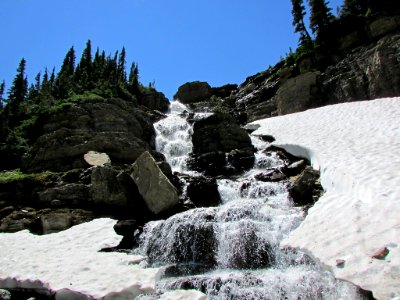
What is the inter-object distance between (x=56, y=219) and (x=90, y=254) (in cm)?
431

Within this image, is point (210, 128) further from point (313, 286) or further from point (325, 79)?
point (313, 286)

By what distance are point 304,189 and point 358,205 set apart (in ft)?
16.2

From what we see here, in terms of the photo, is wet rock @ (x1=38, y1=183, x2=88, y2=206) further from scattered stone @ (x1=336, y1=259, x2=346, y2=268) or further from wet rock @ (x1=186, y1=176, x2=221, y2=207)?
scattered stone @ (x1=336, y1=259, x2=346, y2=268)

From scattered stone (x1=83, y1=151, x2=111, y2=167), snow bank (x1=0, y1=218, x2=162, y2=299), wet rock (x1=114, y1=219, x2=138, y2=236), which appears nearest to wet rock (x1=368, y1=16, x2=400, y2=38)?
scattered stone (x1=83, y1=151, x2=111, y2=167)

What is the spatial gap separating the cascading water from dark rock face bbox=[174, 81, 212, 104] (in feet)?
158

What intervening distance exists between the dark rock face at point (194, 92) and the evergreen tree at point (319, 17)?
81.4 ft

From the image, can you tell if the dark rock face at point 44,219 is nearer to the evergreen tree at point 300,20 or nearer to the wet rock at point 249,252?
the wet rock at point 249,252

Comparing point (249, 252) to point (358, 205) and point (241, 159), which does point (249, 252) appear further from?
point (241, 159)

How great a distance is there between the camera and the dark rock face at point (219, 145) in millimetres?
22328

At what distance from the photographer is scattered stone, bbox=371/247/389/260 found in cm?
585

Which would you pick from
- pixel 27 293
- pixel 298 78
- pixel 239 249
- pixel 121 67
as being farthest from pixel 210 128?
pixel 121 67

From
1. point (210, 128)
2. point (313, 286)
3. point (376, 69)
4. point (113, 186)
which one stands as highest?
point (376, 69)

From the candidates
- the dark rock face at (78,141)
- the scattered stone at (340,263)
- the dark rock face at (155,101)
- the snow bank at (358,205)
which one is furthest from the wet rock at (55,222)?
the dark rock face at (155,101)

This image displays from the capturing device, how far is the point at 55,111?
2600 cm
